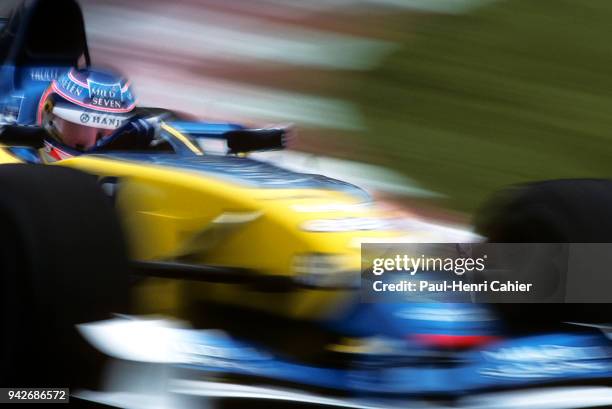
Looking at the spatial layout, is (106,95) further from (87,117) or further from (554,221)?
(554,221)

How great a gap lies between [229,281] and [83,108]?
1.19 m

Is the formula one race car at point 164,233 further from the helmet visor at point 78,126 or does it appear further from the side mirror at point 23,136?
the helmet visor at point 78,126

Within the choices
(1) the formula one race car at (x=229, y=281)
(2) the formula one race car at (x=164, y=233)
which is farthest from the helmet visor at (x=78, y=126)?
(1) the formula one race car at (x=229, y=281)

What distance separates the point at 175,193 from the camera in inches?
153

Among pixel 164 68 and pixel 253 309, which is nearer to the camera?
pixel 253 309

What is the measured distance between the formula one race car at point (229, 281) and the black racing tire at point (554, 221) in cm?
2

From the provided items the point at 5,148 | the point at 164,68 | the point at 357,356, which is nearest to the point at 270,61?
the point at 164,68

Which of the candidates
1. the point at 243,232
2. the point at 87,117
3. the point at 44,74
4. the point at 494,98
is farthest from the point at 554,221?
the point at 494,98

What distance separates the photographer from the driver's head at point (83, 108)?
4625 mm

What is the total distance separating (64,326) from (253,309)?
1.94 ft

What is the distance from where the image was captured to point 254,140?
476 centimetres

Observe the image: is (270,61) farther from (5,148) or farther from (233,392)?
(233,392)

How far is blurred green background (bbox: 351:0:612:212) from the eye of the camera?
6.98m

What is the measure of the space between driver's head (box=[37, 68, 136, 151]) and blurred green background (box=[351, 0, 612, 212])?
2.27 m
